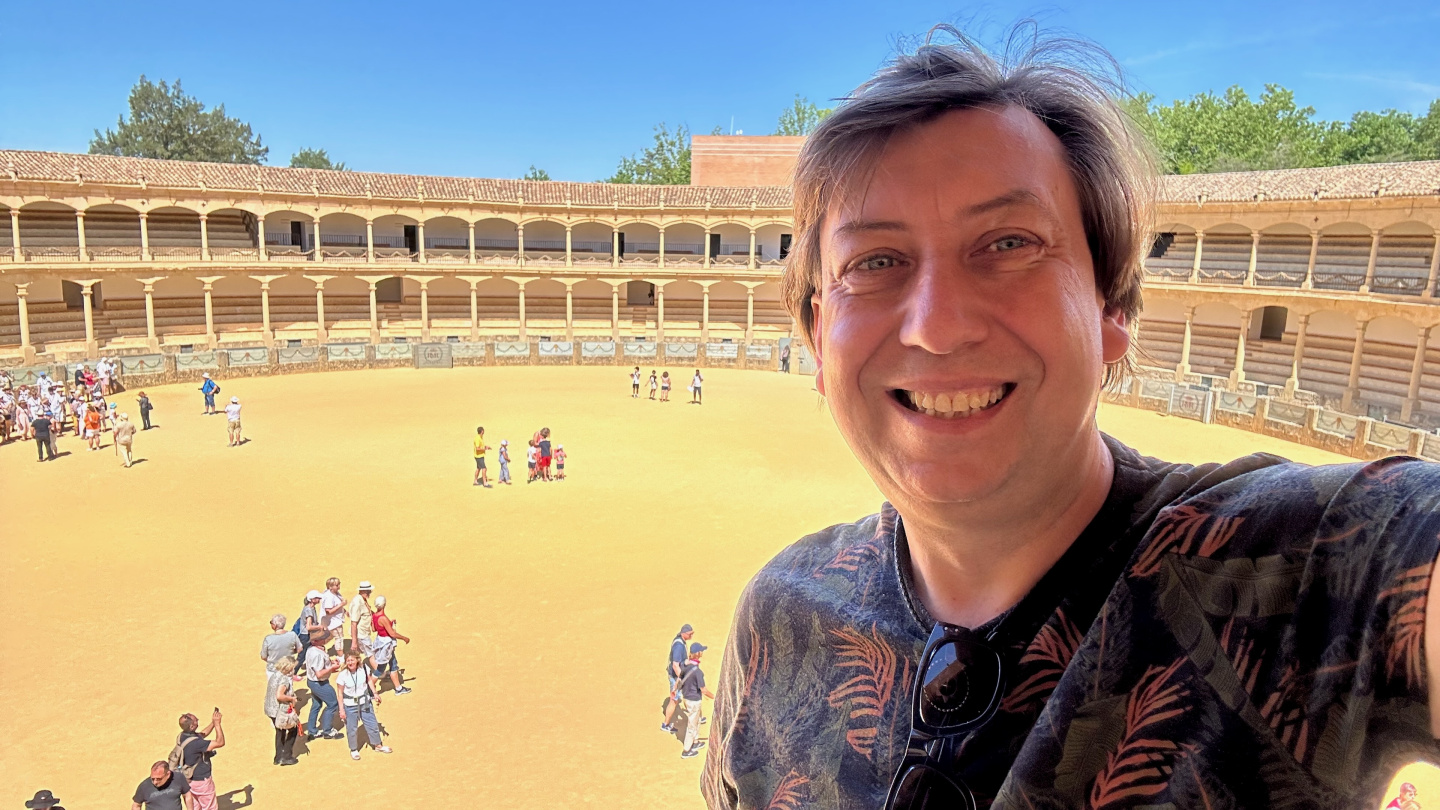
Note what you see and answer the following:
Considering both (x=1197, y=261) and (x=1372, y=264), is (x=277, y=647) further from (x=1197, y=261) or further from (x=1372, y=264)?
(x=1197, y=261)

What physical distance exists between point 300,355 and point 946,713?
121ft

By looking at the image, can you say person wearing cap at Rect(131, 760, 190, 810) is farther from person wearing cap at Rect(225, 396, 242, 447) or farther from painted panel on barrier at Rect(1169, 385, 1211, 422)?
painted panel on barrier at Rect(1169, 385, 1211, 422)

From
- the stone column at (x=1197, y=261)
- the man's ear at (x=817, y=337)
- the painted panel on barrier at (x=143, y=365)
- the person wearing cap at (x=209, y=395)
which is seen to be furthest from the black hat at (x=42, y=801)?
the stone column at (x=1197, y=261)

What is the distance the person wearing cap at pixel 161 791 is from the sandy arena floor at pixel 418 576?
0.89m

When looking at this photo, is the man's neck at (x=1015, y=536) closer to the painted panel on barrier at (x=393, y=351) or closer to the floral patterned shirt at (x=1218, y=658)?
the floral patterned shirt at (x=1218, y=658)

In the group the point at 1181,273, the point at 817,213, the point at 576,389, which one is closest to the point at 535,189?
the point at 576,389

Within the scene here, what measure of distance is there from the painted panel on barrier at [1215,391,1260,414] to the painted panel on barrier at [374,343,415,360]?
29806 mm

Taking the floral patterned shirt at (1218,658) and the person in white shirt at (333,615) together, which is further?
the person in white shirt at (333,615)

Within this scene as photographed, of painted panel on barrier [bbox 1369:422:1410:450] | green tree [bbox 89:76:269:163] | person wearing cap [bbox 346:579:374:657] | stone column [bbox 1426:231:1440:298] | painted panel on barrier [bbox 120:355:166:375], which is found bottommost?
person wearing cap [bbox 346:579:374:657]

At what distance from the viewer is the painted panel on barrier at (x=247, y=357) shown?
106 ft

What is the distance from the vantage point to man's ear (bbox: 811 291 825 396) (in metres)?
1.83

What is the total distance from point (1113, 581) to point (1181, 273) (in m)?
37.7

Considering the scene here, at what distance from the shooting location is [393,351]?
3641 cm

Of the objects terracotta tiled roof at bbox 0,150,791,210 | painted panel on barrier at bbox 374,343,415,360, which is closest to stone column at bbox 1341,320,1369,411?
terracotta tiled roof at bbox 0,150,791,210
